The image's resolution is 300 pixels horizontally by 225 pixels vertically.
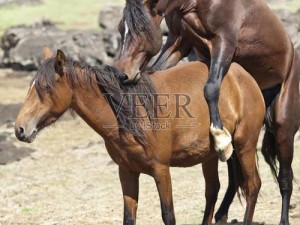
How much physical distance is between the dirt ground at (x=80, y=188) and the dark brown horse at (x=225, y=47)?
982mm

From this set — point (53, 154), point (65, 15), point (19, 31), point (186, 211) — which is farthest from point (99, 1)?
point (186, 211)

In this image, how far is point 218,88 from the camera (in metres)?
4.98

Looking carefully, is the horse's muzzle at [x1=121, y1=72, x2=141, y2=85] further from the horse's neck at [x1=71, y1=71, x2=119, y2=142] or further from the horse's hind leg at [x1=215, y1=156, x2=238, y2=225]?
the horse's hind leg at [x1=215, y1=156, x2=238, y2=225]

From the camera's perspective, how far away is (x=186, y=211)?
6.64 m

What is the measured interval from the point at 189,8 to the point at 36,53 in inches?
491

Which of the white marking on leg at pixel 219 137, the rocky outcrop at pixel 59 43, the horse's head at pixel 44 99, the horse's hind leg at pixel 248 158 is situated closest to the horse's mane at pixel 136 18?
the horse's head at pixel 44 99


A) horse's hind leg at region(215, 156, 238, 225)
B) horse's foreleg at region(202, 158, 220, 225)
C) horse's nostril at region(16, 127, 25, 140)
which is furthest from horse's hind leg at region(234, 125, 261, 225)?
horse's nostril at region(16, 127, 25, 140)

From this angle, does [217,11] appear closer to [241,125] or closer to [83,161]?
[241,125]

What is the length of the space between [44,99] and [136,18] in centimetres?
103

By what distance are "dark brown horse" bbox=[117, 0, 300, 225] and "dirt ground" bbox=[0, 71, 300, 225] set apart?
982mm

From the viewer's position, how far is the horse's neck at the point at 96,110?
4723 mm

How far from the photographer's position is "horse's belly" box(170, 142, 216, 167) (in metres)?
4.95

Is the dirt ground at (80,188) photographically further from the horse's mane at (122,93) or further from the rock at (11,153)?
the horse's mane at (122,93)

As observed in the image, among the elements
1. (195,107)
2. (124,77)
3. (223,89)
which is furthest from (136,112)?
(223,89)
